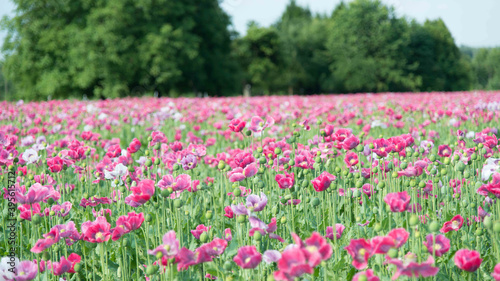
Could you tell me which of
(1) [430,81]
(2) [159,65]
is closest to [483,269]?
(2) [159,65]

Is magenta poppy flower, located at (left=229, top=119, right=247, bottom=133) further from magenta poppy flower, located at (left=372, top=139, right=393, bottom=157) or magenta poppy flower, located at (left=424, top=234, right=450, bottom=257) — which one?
magenta poppy flower, located at (left=424, top=234, right=450, bottom=257)

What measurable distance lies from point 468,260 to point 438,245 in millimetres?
200

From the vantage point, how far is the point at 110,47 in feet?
74.2

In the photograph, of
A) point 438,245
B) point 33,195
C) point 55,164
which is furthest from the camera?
point 55,164

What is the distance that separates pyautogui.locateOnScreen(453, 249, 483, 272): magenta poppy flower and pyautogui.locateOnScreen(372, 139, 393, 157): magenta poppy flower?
1.07 m

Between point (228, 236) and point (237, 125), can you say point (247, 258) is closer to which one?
point (228, 236)

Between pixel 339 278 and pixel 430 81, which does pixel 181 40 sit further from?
pixel 430 81

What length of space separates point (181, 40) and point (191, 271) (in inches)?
906

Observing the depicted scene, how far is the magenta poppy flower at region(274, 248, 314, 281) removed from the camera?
115cm

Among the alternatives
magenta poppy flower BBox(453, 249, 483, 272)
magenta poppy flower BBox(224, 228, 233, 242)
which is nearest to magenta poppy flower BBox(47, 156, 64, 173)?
magenta poppy flower BBox(224, 228, 233, 242)

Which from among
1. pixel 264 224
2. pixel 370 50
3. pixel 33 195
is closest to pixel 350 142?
Result: pixel 264 224

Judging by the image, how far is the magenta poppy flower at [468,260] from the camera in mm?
1341

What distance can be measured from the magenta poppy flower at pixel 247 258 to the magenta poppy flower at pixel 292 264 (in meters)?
0.23

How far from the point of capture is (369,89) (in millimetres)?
43000
